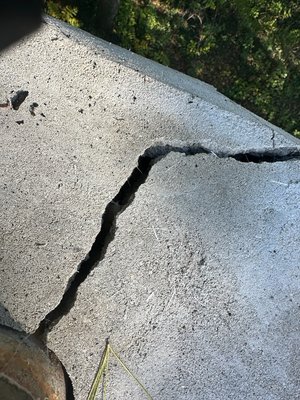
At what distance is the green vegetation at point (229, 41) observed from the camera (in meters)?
3.61

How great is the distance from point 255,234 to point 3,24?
1.55m

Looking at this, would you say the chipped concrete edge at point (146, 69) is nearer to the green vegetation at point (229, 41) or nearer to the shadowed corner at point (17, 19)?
the shadowed corner at point (17, 19)

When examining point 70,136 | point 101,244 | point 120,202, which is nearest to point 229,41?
point 70,136

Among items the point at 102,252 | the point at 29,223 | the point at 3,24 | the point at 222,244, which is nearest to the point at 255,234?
the point at 222,244

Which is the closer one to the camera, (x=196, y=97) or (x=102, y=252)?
(x=102, y=252)

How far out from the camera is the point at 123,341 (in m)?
1.79

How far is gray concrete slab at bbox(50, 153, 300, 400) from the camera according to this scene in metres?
1.79

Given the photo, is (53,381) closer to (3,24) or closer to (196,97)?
(196,97)

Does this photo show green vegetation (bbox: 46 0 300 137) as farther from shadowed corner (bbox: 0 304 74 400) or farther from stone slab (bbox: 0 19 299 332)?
shadowed corner (bbox: 0 304 74 400)

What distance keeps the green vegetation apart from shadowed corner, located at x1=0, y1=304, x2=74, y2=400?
2469mm

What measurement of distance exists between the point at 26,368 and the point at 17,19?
1608 millimetres

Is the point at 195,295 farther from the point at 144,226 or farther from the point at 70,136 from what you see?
the point at 70,136

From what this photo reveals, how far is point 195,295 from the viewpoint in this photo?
1868mm

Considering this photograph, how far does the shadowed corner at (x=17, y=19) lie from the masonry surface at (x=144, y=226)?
6cm
